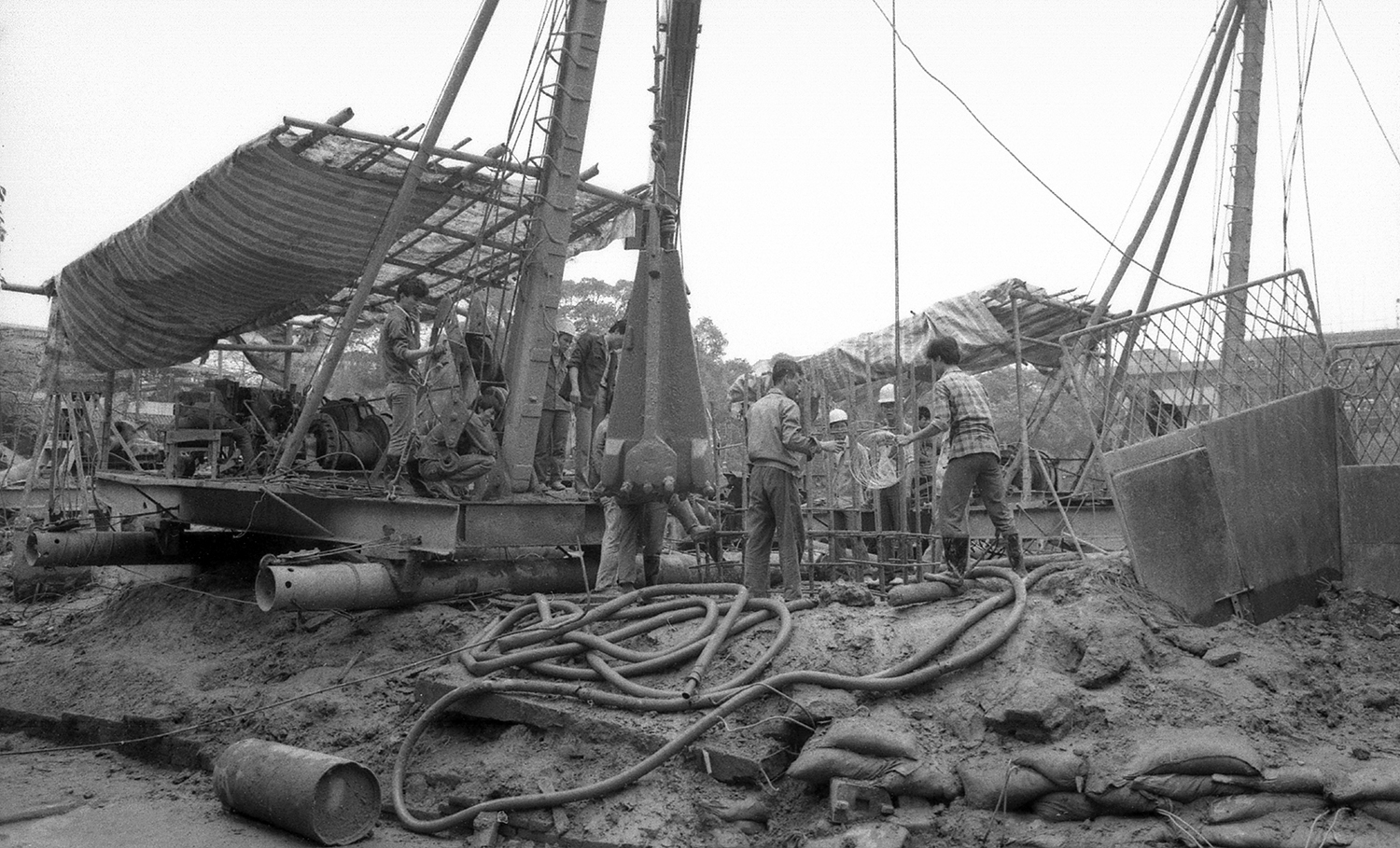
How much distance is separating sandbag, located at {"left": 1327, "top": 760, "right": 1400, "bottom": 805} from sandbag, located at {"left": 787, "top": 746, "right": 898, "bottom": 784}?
5.98 ft

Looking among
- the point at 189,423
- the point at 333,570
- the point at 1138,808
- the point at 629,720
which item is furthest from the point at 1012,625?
the point at 189,423

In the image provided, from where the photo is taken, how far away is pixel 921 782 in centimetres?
500

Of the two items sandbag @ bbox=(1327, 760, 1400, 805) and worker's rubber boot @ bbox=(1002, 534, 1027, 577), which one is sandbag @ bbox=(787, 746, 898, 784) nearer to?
sandbag @ bbox=(1327, 760, 1400, 805)

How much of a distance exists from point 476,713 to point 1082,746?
11.1 feet

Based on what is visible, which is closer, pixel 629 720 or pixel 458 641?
pixel 629 720

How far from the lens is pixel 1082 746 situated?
193 inches

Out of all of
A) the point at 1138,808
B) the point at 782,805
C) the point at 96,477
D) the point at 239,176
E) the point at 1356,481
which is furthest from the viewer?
the point at 96,477

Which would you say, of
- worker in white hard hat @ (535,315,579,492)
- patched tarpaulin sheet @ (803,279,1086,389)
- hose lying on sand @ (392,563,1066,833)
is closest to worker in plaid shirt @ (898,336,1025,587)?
hose lying on sand @ (392,563,1066,833)

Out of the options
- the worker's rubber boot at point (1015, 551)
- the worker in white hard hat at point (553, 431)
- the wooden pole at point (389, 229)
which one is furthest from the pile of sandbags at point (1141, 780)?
the wooden pole at point (389, 229)

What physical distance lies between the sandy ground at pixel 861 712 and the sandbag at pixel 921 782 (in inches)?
3.3

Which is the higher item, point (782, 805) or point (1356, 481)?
point (1356, 481)

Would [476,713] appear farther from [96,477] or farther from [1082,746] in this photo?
[96,477]

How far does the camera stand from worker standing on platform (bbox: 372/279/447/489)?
9039 mm

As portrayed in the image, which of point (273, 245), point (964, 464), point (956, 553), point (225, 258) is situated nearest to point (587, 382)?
point (273, 245)
